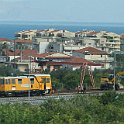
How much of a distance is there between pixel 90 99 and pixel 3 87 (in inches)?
319

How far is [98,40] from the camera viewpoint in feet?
329

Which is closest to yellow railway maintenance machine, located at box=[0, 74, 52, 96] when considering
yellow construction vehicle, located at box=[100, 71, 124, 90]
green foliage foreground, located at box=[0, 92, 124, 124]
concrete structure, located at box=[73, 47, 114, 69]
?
yellow construction vehicle, located at box=[100, 71, 124, 90]

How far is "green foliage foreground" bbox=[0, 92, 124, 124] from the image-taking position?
19969mm

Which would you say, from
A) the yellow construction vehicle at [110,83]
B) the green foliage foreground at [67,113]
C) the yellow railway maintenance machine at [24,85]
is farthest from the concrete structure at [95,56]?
the green foliage foreground at [67,113]

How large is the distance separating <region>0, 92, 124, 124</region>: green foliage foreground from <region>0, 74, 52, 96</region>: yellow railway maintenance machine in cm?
775

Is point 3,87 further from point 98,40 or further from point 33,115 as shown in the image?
point 98,40

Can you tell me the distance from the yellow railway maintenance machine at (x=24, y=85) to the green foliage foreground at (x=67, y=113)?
7746 mm

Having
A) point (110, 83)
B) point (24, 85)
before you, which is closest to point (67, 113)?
point (24, 85)

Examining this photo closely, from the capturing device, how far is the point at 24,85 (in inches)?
1270

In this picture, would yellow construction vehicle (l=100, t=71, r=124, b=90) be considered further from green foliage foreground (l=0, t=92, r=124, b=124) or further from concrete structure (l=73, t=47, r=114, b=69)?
concrete structure (l=73, t=47, r=114, b=69)

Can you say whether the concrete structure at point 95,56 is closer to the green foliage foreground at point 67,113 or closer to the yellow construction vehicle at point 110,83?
the yellow construction vehicle at point 110,83

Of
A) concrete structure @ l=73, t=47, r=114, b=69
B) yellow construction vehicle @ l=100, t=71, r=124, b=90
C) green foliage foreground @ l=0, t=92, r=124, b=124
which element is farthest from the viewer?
concrete structure @ l=73, t=47, r=114, b=69

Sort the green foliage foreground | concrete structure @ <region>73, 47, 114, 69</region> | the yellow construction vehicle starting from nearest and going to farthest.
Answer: the green foliage foreground < the yellow construction vehicle < concrete structure @ <region>73, 47, 114, 69</region>

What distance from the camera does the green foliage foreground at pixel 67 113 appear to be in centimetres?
1997
